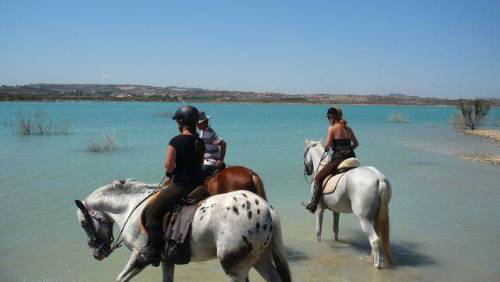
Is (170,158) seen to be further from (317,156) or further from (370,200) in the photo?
(317,156)

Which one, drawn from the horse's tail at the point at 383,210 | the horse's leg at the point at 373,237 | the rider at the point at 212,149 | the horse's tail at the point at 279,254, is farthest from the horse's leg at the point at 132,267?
the horse's tail at the point at 383,210

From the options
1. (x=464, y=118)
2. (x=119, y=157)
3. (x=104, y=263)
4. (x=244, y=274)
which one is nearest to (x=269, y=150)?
(x=119, y=157)

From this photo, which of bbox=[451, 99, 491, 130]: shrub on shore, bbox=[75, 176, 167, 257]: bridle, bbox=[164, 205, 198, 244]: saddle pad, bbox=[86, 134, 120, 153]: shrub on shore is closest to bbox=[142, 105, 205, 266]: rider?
bbox=[164, 205, 198, 244]: saddle pad

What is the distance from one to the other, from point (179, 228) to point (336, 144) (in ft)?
13.8

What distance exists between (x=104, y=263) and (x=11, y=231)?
280 centimetres

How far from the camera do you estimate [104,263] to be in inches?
293

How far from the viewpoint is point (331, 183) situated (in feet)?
26.3

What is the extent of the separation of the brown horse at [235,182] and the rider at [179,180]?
5.47ft

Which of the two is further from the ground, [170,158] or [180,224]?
[170,158]

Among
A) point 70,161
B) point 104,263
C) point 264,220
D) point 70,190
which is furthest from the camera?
point 70,161

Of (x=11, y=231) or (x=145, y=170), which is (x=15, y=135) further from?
(x=11, y=231)

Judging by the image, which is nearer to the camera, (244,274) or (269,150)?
(244,274)

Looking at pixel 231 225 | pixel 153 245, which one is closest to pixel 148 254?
pixel 153 245

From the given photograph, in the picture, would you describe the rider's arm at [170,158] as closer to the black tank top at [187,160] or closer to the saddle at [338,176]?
the black tank top at [187,160]
